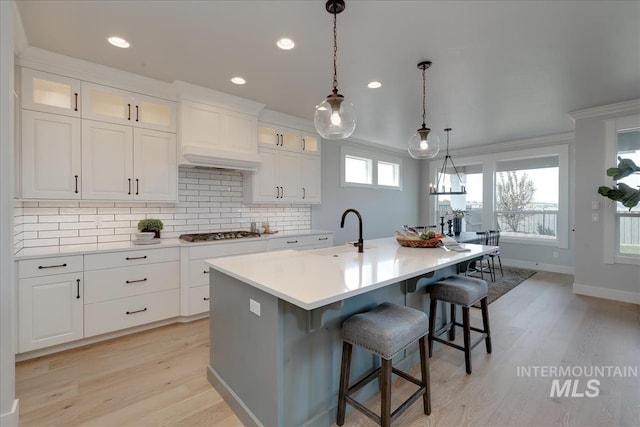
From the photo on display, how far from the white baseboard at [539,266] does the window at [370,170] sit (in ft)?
9.17

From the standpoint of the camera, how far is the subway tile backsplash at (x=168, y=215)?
2.73m

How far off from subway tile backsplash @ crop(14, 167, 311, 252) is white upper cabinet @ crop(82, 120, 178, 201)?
10.4 inches

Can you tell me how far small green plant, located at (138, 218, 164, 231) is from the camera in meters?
3.14

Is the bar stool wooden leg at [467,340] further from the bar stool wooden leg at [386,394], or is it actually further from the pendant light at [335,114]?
the pendant light at [335,114]

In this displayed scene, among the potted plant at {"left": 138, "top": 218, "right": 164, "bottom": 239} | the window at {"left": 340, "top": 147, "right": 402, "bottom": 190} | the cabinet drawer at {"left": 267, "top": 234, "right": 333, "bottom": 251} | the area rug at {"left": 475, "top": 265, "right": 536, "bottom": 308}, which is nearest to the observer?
the potted plant at {"left": 138, "top": 218, "right": 164, "bottom": 239}

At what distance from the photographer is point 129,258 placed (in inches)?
111

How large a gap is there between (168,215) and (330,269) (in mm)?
2580

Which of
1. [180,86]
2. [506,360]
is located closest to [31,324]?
[180,86]

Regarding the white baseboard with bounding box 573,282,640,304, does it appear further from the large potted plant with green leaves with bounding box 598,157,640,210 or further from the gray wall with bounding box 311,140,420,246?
the gray wall with bounding box 311,140,420,246

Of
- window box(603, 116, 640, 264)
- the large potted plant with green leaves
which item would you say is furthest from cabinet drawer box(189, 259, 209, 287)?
window box(603, 116, 640, 264)

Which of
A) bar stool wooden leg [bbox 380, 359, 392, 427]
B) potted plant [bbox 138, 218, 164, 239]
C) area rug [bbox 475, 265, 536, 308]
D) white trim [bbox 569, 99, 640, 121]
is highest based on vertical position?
white trim [bbox 569, 99, 640, 121]

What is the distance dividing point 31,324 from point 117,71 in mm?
2408

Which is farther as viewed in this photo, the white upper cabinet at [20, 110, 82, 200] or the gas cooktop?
the gas cooktop

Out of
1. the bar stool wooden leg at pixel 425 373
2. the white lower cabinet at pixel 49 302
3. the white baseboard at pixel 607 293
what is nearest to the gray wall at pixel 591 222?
the white baseboard at pixel 607 293
